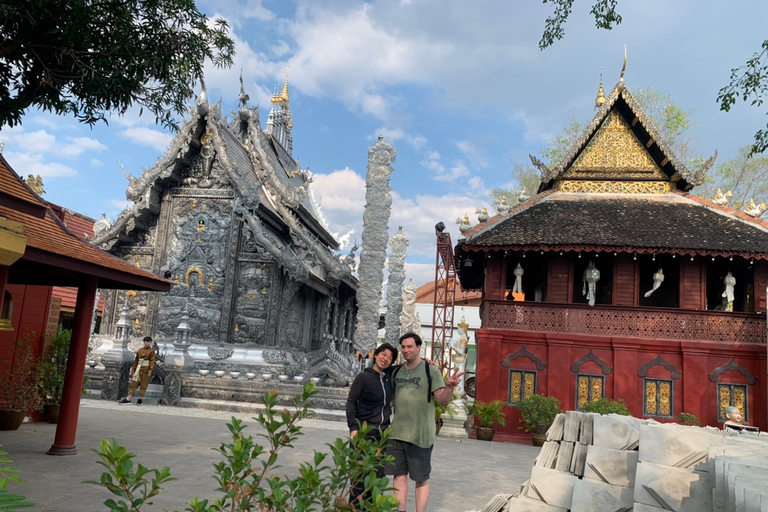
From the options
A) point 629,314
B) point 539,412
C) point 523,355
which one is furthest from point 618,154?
point 539,412

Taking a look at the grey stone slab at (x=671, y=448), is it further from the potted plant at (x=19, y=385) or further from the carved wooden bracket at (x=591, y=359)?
the carved wooden bracket at (x=591, y=359)

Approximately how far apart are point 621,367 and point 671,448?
35.6 feet

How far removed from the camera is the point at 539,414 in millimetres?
14016

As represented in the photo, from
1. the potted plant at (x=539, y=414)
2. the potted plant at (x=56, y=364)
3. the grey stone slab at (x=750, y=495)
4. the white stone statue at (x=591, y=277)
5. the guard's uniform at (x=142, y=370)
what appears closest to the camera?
the grey stone slab at (x=750, y=495)

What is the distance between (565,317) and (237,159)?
11350mm

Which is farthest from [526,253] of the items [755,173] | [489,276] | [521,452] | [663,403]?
[755,173]

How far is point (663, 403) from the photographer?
1507 centimetres

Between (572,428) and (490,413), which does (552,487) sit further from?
(490,413)

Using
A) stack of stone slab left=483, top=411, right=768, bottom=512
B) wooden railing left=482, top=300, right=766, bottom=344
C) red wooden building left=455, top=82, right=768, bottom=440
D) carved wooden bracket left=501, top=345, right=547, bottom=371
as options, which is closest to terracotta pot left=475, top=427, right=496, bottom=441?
red wooden building left=455, top=82, right=768, bottom=440

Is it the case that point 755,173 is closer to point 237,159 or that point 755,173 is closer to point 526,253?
point 526,253

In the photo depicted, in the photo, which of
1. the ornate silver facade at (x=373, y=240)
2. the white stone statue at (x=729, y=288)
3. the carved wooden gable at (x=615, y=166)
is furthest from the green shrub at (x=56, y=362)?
the white stone statue at (x=729, y=288)

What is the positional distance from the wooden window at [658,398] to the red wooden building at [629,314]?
3cm

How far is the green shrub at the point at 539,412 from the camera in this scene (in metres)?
13.9

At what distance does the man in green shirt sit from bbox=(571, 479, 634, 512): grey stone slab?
131 centimetres
